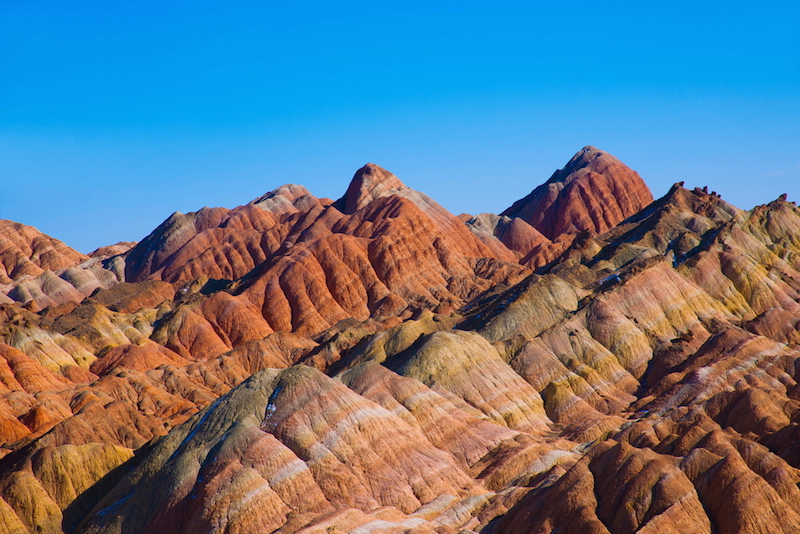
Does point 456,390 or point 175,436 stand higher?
point 456,390

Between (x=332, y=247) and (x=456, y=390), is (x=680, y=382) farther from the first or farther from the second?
(x=332, y=247)

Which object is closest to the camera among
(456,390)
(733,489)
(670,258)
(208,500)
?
(733,489)

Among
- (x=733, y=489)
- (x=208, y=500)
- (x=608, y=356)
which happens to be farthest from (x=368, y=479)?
(x=608, y=356)

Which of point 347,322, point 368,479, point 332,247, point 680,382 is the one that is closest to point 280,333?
point 347,322

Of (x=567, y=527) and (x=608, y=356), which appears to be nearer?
(x=567, y=527)

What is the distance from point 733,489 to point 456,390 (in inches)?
1778

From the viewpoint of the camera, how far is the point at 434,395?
3748 inches

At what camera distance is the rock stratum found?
69062mm

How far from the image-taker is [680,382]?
10856 centimetres

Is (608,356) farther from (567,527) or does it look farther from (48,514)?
(48,514)

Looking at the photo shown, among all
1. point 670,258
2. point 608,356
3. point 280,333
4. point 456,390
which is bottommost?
point 456,390

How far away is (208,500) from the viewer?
69562mm

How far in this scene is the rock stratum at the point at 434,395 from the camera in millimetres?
69062

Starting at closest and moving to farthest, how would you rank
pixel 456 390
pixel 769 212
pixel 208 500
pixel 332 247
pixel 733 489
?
pixel 733 489 < pixel 208 500 < pixel 456 390 < pixel 769 212 < pixel 332 247
